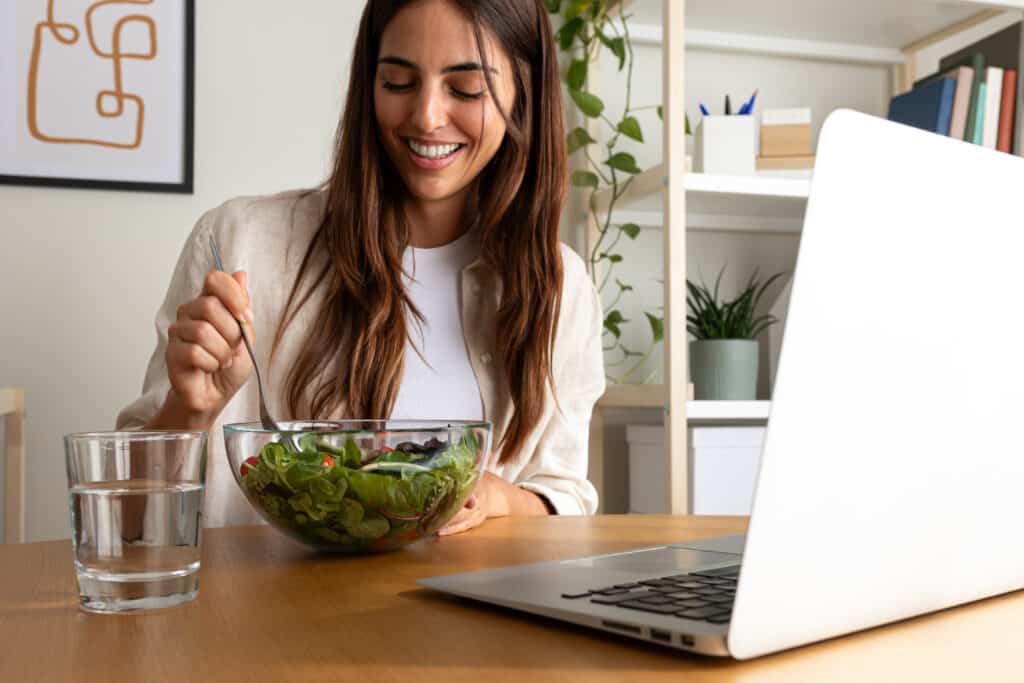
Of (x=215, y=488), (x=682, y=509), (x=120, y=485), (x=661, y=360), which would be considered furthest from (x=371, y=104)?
(x=661, y=360)

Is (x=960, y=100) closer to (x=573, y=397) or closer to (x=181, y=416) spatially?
(x=573, y=397)

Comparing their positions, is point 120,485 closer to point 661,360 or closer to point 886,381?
point 886,381

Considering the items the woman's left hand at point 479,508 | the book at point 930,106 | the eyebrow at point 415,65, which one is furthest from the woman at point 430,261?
the book at point 930,106

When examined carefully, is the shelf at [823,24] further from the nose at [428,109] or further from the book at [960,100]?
the nose at [428,109]

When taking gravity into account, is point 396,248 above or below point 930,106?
below

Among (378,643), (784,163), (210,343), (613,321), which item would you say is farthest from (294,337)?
(784,163)

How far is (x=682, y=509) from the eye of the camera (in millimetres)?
1944

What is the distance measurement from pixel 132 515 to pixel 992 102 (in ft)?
7.22

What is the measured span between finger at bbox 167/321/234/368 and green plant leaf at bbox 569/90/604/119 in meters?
1.44

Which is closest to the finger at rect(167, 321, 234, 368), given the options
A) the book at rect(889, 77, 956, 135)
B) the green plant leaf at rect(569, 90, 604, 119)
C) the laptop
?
the laptop

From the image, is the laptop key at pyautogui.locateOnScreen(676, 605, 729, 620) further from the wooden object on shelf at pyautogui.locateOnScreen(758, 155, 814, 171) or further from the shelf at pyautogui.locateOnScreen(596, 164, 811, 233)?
the wooden object on shelf at pyautogui.locateOnScreen(758, 155, 814, 171)

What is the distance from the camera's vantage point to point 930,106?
7.40 feet

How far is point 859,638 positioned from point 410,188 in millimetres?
1023

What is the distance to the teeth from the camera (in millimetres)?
1333
